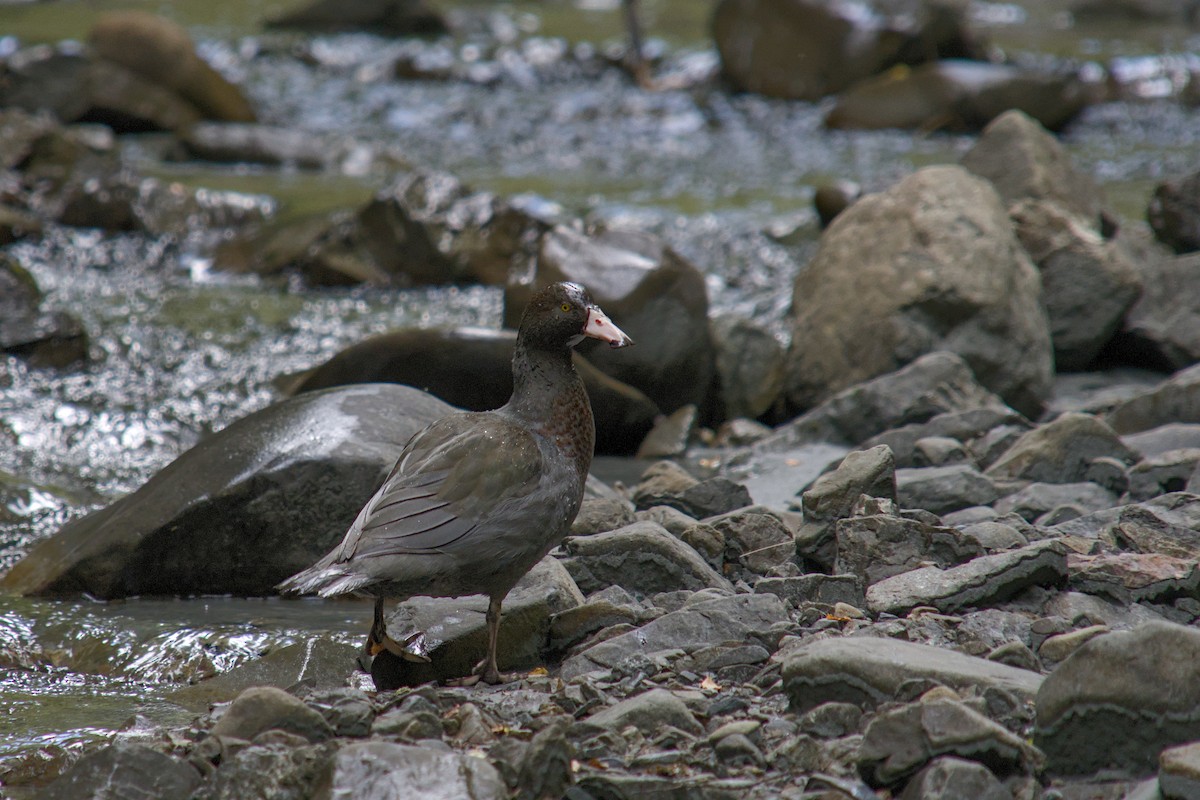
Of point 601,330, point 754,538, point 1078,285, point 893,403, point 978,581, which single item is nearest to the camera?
point 978,581

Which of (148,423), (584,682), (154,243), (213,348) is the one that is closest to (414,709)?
(584,682)

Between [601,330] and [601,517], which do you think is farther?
[601,517]

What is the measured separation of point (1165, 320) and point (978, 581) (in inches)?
202

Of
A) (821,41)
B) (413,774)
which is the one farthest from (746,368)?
(821,41)

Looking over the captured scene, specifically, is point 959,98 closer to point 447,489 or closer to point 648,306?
point 648,306

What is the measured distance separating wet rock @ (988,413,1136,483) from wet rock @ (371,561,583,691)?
2304mm

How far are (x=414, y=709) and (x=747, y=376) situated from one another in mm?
4887

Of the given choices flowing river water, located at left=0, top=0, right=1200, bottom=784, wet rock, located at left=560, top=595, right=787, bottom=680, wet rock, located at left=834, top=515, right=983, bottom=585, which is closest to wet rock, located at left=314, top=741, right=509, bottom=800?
wet rock, located at left=560, top=595, right=787, bottom=680

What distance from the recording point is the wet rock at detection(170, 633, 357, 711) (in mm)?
4281

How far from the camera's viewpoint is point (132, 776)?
3.08m

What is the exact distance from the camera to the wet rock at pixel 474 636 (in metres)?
4.10

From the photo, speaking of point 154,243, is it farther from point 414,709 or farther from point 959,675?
point 959,675

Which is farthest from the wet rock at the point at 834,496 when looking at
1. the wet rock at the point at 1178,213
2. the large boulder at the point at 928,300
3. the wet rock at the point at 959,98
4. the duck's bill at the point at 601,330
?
the wet rock at the point at 959,98

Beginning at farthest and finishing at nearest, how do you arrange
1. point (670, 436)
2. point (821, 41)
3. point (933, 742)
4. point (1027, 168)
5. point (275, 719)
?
1. point (821, 41)
2. point (1027, 168)
3. point (670, 436)
4. point (275, 719)
5. point (933, 742)
